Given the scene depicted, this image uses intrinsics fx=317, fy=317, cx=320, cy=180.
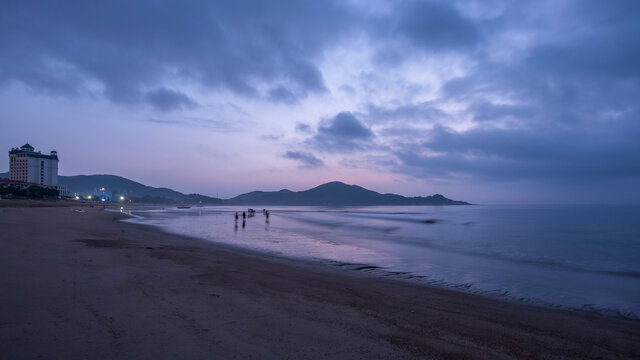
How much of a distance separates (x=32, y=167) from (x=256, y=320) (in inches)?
7558

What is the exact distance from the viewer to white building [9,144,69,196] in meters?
144

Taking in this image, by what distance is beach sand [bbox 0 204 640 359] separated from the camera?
4.22m

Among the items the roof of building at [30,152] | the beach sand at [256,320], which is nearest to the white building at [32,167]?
the roof of building at [30,152]

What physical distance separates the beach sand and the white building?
574 ft

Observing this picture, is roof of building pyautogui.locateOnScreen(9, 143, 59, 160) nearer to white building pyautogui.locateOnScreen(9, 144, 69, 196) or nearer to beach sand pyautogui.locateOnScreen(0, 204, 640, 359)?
white building pyautogui.locateOnScreen(9, 144, 69, 196)

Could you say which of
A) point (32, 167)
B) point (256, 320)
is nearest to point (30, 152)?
point (32, 167)

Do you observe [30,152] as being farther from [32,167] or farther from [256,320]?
[256,320]

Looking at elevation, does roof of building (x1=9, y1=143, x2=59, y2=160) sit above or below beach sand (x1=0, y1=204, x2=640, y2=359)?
above

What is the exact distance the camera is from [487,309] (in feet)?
25.1

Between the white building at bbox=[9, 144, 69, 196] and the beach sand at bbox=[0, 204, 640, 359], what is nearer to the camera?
the beach sand at bbox=[0, 204, 640, 359]

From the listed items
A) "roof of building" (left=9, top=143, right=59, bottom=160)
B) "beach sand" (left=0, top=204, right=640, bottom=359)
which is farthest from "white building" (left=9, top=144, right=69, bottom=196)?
"beach sand" (left=0, top=204, right=640, bottom=359)

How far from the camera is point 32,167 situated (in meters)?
146

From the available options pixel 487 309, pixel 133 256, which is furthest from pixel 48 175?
pixel 487 309

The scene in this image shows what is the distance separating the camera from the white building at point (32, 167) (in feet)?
473
